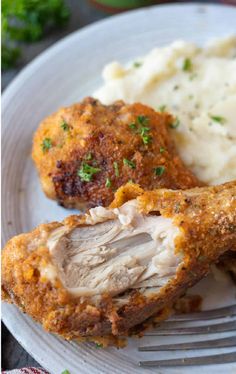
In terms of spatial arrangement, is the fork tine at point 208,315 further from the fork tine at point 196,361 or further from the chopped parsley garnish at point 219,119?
the chopped parsley garnish at point 219,119

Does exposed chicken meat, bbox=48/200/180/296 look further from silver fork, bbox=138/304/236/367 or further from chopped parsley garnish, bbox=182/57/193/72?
chopped parsley garnish, bbox=182/57/193/72

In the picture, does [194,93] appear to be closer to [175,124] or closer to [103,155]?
[175,124]

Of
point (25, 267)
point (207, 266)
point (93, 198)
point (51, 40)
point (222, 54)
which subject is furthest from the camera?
point (51, 40)

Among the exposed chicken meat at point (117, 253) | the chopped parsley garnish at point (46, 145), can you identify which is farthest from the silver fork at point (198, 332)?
the chopped parsley garnish at point (46, 145)

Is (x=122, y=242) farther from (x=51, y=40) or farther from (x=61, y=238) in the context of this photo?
(x=51, y=40)

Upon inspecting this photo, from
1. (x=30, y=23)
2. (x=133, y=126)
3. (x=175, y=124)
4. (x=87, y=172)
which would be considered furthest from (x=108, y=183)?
(x=30, y=23)

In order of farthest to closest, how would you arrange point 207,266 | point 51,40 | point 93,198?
point 51,40, point 93,198, point 207,266

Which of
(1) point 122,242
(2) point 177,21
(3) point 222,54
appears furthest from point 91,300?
(2) point 177,21

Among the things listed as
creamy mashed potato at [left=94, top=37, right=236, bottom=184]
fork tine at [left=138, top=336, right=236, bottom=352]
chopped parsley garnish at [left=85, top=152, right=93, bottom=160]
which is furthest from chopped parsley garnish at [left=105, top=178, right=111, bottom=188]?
fork tine at [left=138, top=336, right=236, bottom=352]
